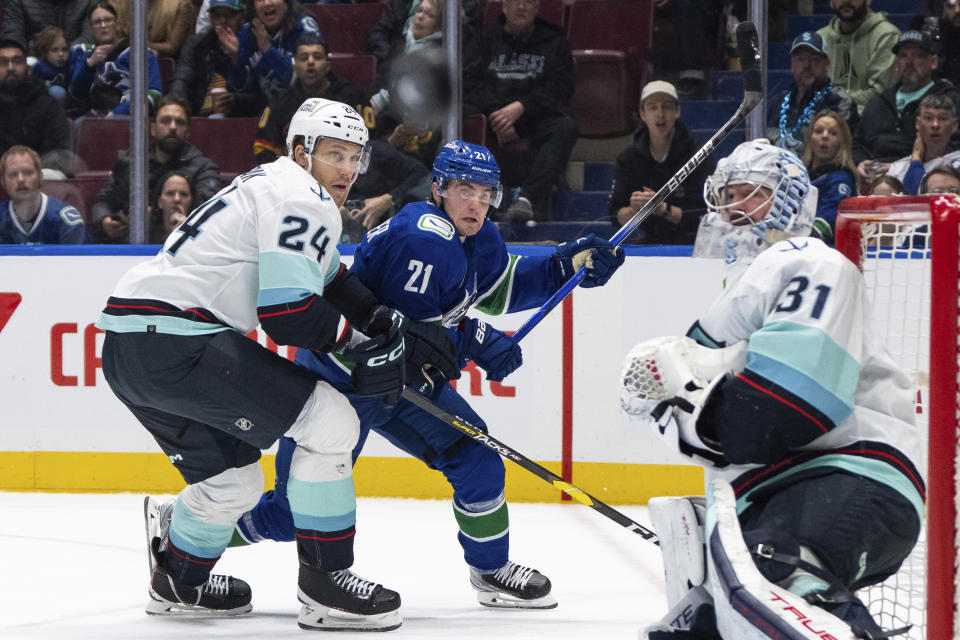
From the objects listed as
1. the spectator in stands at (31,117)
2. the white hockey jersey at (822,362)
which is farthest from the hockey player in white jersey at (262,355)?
the spectator in stands at (31,117)

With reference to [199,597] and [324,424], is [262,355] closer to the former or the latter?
[324,424]

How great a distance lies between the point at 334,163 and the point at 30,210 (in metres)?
2.39

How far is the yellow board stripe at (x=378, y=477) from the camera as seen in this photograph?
4242 mm

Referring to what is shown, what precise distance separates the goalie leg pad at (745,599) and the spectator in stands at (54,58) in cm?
392

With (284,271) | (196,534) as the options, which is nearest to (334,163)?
(284,271)

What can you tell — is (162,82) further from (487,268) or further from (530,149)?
(487,268)

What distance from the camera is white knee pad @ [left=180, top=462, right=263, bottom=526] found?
2.70m

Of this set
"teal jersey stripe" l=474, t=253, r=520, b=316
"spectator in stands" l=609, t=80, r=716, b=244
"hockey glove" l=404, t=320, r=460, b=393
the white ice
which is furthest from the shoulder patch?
"spectator in stands" l=609, t=80, r=716, b=244

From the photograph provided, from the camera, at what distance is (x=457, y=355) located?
2.95 meters

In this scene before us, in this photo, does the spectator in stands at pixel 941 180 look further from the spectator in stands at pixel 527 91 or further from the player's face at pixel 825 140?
the spectator in stands at pixel 527 91

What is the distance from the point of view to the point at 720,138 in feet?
10.5

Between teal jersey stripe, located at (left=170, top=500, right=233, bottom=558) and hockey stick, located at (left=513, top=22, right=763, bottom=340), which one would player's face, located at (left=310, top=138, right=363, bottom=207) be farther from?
teal jersey stripe, located at (left=170, top=500, right=233, bottom=558)

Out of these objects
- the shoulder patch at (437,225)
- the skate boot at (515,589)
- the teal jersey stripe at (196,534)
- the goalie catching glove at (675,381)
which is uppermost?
the shoulder patch at (437,225)

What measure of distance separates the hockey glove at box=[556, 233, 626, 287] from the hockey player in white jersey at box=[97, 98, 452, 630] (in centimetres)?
61
